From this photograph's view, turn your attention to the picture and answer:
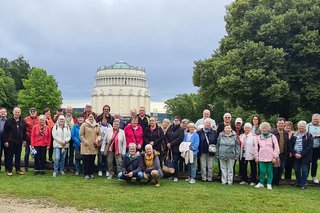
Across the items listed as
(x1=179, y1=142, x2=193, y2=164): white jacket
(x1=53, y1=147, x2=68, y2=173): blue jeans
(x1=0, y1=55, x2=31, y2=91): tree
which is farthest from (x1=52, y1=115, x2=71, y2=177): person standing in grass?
(x1=0, y1=55, x2=31, y2=91): tree

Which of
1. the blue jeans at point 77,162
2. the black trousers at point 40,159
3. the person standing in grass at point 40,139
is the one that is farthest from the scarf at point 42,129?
the blue jeans at point 77,162

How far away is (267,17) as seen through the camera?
69.2 feet

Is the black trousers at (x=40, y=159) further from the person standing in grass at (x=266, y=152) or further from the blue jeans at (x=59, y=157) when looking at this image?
the person standing in grass at (x=266, y=152)

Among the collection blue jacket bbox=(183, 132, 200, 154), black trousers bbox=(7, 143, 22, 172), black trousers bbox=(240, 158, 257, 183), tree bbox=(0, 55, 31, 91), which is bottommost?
black trousers bbox=(240, 158, 257, 183)

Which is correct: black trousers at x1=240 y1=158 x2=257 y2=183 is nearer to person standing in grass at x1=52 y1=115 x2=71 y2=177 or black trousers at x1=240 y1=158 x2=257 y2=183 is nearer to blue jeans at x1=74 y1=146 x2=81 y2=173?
blue jeans at x1=74 y1=146 x2=81 y2=173

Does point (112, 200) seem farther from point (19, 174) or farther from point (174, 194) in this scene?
point (19, 174)

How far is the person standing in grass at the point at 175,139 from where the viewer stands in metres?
11.8

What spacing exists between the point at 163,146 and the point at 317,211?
192 inches

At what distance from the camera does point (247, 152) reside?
1126cm

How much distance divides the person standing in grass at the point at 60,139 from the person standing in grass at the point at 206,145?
4.09 meters

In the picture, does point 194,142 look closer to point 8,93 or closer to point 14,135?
point 14,135

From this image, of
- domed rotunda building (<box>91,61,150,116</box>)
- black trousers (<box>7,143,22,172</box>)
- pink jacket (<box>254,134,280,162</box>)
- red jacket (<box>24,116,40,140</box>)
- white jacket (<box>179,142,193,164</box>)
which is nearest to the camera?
pink jacket (<box>254,134,280,162</box>)

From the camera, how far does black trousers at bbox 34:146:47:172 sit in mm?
12155

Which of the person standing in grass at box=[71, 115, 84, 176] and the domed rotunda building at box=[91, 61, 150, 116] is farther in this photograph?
the domed rotunda building at box=[91, 61, 150, 116]
